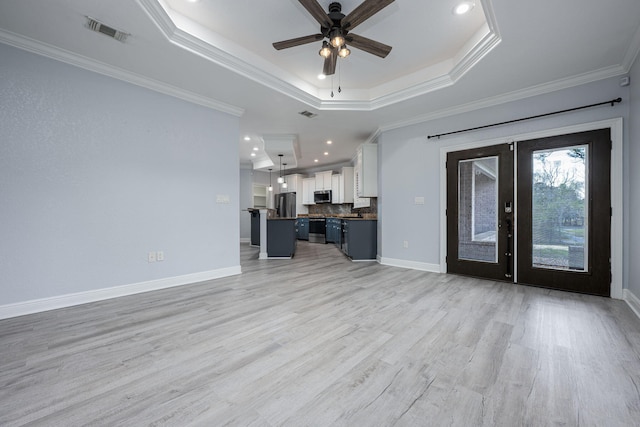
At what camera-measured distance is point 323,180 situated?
906 cm

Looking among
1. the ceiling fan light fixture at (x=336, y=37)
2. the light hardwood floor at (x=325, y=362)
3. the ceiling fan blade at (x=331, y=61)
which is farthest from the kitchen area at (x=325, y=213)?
the ceiling fan light fixture at (x=336, y=37)

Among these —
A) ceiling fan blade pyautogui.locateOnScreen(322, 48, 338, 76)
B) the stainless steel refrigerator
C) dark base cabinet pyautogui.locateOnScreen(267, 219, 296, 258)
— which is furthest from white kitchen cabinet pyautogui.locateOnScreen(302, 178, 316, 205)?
ceiling fan blade pyautogui.locateOnScreen(322, 48, 338, 76)

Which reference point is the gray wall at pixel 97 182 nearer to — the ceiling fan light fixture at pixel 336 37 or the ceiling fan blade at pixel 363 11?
the ceiling fan light fixture at pixel 336 37

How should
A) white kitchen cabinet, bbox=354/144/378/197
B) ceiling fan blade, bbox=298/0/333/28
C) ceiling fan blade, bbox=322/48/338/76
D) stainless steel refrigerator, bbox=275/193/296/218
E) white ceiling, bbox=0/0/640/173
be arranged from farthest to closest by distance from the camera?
1. stainless steel refrigerator, bbox=275/193/296/218
2. white kitchen cabinet, bbox=354/144/378/197
3. ceiling fan blade, bbox=322/48/338/76
4. white ceiling, bbox=0/0/640/173
5. ceiling fan blade, bbox=298/0/333/28

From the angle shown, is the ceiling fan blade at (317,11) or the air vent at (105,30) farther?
the air vent at (105,30)

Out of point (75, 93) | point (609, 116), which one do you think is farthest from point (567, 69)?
point (75, 93)

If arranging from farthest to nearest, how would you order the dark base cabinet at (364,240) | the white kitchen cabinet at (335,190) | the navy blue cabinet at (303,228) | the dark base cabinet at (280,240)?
the navy blue cabinet at (303,228) < the white kitchen cabinet at (335,190) < the dark base cabinet at (280,240) < the dark base cabinet at (364,240)

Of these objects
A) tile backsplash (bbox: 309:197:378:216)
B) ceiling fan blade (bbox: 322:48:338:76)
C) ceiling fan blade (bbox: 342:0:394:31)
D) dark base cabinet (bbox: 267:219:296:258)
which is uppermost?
ceiling fan blade (bbox: 342:0:394:31)

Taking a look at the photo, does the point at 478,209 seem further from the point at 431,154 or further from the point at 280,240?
the point at 280,240

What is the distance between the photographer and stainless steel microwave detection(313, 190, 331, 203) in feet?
29.0

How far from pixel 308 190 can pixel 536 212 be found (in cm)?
703

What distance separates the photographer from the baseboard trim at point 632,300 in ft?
8.21

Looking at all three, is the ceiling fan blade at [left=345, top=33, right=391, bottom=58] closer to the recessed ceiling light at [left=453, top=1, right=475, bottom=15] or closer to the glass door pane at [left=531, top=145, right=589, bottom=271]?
the recessed ceiling light at [left=453, top=1, right=475, bottom=15]

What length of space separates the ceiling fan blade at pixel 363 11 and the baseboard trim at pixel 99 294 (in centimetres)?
364
